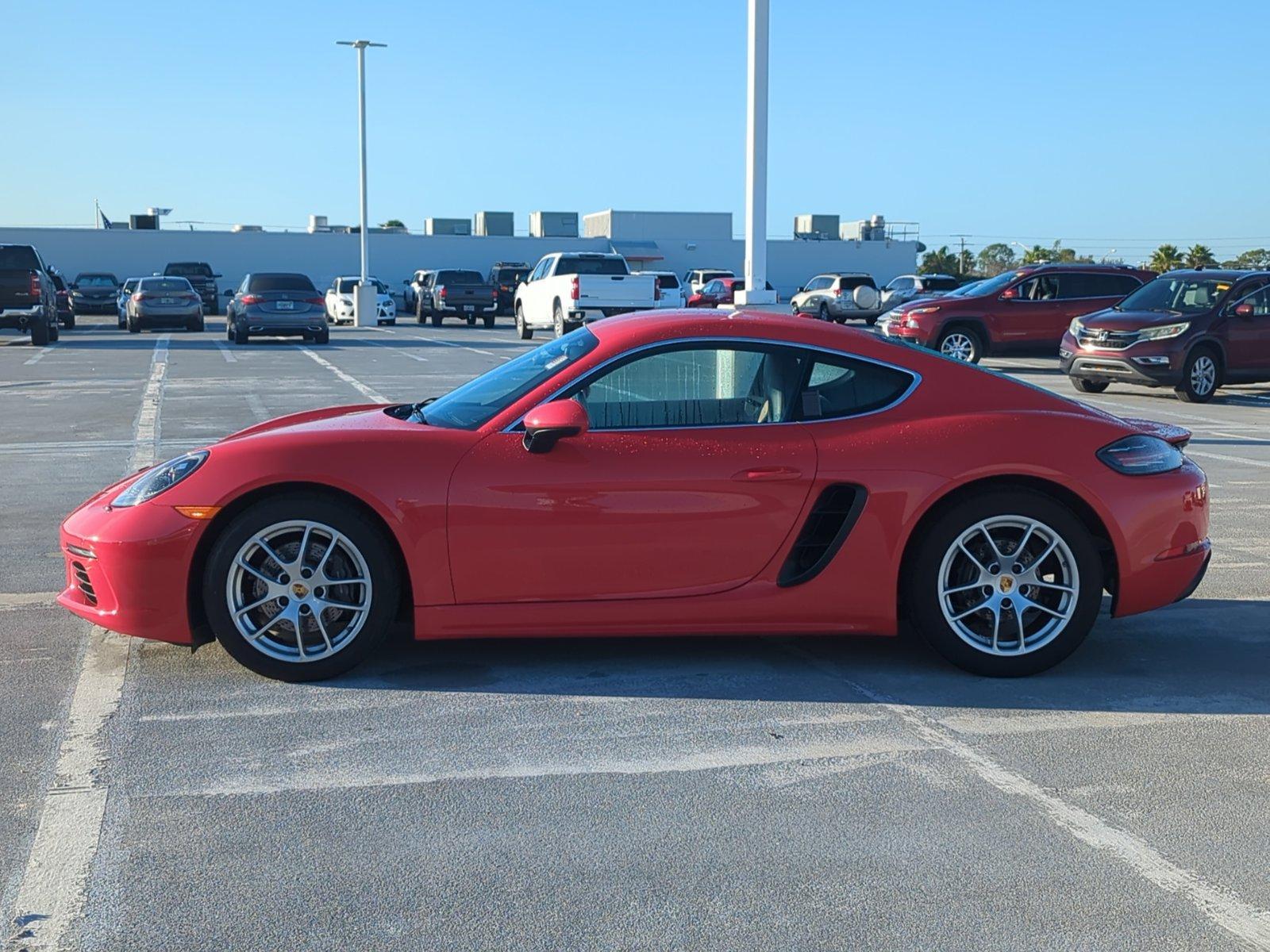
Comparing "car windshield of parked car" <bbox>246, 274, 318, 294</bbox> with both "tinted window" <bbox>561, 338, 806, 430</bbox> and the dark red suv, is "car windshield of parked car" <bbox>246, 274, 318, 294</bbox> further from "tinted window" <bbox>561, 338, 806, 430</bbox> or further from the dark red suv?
"tinted window" <bbox>561, 338, 806, 430</bbox>

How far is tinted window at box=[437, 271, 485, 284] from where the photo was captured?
42125 millimetres

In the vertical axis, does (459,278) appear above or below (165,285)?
above

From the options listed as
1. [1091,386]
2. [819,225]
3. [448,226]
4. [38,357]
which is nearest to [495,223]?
[448,226]

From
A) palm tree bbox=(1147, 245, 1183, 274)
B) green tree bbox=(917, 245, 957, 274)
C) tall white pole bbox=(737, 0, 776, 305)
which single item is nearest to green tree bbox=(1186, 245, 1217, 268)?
palm tree bbox=(1147, 245, 1183, 274)

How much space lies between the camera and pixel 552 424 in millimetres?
4898

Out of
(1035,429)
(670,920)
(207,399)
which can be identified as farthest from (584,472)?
(207,399)

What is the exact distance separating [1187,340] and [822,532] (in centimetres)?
1408

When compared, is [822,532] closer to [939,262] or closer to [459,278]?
[459,278]

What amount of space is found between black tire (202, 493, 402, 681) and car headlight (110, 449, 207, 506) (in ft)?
0.93

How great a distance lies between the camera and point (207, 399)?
53.9 ft

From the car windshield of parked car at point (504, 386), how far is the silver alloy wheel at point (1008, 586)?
165cm

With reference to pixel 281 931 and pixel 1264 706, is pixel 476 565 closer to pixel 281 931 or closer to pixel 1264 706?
pixel 281 931

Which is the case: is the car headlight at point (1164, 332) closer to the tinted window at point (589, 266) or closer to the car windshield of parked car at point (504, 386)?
the car windshield of parked car at point (504, 386)

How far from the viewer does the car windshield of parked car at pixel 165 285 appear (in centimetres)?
3319
